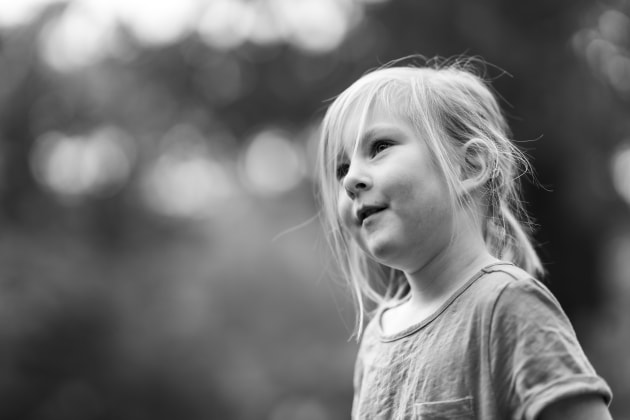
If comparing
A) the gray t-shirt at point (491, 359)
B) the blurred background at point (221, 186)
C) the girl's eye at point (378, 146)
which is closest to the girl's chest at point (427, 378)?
the gray t-shirt at point (491, 359)

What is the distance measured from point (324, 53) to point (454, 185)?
6394 mm

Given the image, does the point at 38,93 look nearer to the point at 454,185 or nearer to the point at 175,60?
the point at 175,60

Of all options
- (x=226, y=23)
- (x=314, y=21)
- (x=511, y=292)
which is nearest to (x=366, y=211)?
(x=511, y=292)

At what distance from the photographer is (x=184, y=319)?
9.28 metres

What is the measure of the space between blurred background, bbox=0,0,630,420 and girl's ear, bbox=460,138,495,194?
3796 mm

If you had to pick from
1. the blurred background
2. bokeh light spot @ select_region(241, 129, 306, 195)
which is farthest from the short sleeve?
bokeh light spot @ select_region(241, 129, 306, 195)

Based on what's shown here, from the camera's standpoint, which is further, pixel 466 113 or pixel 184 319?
pixel 184 319

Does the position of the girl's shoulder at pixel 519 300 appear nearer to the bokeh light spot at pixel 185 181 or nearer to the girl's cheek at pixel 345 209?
the girl's cheek at pixel 345 209

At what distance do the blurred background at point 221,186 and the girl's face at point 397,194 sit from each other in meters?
3.83

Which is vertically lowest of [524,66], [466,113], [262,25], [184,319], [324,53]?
[184,319]

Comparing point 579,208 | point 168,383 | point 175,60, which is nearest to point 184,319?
point 168,383

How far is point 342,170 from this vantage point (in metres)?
1.42

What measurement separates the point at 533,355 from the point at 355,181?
0.47 meters

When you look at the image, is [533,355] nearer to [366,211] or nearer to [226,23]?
[366,211]
